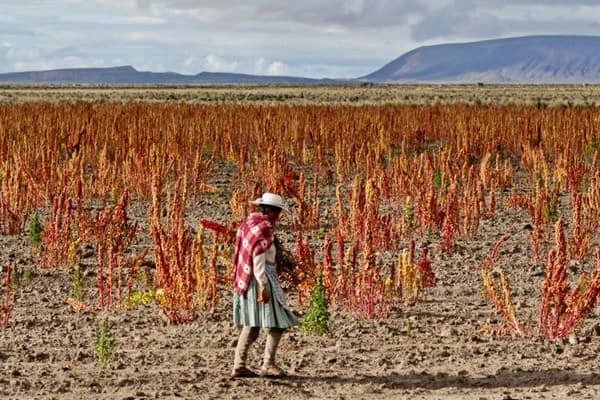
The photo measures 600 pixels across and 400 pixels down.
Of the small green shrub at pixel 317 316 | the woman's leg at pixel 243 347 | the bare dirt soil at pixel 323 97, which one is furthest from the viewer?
the bare dirt soil at pixel 323 97

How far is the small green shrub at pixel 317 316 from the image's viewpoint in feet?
21.1

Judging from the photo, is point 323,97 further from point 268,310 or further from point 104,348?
point 268,310

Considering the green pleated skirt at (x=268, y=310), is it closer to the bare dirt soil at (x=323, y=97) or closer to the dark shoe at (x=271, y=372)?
the dark shoe at (x=271, y=372)

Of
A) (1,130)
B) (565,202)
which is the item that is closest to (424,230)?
(565,202)

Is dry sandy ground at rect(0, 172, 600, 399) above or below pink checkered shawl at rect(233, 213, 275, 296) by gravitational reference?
below

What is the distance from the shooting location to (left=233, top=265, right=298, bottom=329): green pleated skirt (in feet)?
18.1

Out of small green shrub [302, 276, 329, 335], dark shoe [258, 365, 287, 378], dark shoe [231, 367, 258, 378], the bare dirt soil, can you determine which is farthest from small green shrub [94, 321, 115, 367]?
the bare dirt soil

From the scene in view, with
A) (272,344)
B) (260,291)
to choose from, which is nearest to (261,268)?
(260,291)

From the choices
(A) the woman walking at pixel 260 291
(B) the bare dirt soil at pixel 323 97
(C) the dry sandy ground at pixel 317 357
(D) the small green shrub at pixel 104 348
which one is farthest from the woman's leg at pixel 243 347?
(B) the bare dirt soil at pixel 323 97

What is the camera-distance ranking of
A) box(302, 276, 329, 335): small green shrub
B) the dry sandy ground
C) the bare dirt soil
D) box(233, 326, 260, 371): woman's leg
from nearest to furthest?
the dry sandy ground < box(233, 326, 260, 371): woman's leg < box(302, 276, 329, 335): small green shrub < the bare dirt soil

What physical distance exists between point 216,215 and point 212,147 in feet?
21.3

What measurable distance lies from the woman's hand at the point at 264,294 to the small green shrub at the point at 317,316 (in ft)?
2.95

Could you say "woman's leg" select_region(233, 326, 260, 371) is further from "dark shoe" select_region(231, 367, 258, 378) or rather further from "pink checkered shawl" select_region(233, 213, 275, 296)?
"pink checkered shawl" select_region(233, 213, 275, 296)

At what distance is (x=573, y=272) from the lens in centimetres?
859
